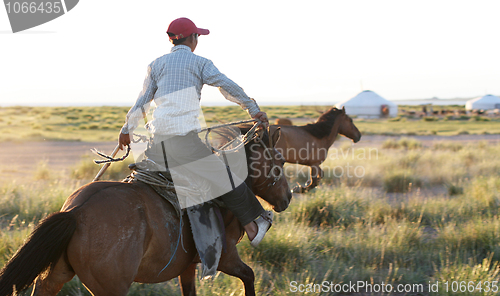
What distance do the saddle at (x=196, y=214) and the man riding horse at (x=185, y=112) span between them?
0.36 feet

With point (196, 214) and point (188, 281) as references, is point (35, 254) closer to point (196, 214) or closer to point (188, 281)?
point (196, 214)

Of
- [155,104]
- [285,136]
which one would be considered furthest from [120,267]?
[285,136]

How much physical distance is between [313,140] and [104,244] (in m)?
8.19

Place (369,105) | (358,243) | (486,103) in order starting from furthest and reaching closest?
(486,103), (369,105), (358,243)

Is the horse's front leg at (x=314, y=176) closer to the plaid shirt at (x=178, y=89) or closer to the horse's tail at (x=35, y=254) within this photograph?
the plaid shirt at (x=178, y=89)

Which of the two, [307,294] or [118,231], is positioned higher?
[118,231]

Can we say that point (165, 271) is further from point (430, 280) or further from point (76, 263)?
point (430, 280)

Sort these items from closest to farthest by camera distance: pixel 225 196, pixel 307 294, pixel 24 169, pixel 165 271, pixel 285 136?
pixel 165 271
pixel 225 196
pixel 307 294
pixel 285 136
pixel 24 169

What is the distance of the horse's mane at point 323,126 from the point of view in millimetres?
10227

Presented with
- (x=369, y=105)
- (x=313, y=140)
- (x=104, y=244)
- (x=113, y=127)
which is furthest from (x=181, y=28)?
(x=369, y=105)

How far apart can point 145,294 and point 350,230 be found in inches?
151

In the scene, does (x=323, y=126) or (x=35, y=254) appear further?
(x=323, y=126)

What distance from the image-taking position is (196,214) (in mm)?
3000

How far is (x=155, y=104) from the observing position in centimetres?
310
